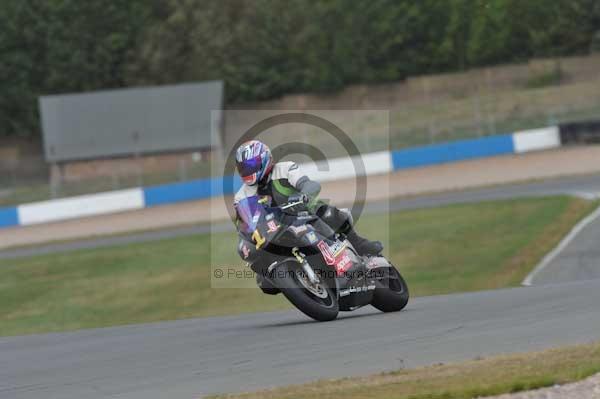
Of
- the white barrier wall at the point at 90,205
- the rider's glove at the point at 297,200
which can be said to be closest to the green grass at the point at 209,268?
the white barrier wall at the point at 90,205

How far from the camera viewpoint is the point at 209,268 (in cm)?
2523

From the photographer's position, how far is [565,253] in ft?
67.1

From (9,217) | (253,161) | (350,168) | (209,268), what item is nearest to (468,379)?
(253,161)

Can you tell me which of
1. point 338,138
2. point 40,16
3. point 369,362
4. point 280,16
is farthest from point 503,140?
point 40,16

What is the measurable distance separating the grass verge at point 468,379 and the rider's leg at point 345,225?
362 cm

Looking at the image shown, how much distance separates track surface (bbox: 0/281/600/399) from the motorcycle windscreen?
1.07 meters

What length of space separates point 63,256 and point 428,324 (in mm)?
21290

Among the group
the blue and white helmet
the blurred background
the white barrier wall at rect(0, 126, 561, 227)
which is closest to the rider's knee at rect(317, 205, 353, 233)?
the blue and white helmet

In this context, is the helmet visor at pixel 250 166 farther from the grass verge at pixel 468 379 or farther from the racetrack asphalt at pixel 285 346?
the grass verge at pixel 468 379

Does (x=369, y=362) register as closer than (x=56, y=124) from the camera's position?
Yes

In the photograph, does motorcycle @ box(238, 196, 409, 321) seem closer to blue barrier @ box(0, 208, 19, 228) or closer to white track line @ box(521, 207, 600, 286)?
white track line @ box(521, 207, 600, 286)

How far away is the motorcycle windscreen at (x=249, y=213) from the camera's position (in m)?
10.9

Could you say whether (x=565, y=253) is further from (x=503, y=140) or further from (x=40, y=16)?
(x=40, y=16)

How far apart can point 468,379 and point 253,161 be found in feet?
13.8
